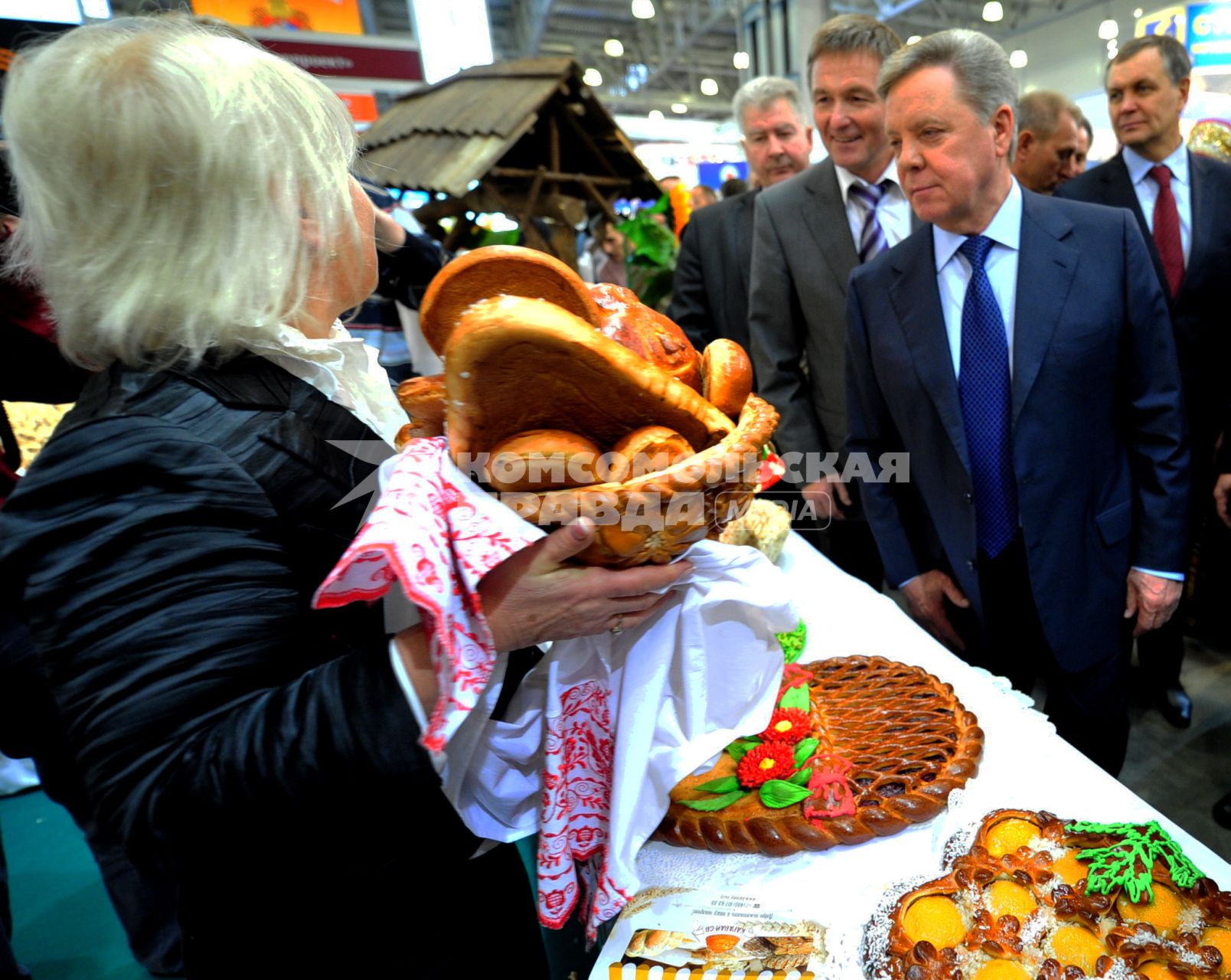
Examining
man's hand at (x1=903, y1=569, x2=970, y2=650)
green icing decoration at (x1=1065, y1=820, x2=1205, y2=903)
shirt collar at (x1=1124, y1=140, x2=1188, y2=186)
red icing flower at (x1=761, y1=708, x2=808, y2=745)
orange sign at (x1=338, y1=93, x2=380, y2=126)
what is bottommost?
man's hand at (x1=903, y1=569, x2=970, y2=650)

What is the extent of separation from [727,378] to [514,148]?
2.74 m

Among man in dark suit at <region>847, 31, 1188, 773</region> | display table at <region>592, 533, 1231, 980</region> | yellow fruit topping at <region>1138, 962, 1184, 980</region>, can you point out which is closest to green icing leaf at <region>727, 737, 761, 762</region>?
display table at <region>592, 533, 1231, 980</region>

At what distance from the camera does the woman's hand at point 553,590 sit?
686 mm

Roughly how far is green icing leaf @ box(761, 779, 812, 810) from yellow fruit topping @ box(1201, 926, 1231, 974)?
17.7 inches

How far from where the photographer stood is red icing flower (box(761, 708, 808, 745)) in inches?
44.3

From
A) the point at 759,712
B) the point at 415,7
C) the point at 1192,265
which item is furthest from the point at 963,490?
the point at 415,7

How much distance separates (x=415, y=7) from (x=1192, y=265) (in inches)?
230

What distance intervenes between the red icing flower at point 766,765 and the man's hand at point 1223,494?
180 cm

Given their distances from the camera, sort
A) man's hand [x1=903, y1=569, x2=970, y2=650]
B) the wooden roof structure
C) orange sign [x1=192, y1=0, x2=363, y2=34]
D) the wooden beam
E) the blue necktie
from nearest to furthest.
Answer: the blue necktie
man's hand [x1=903, y1=569, x2=970, y2=650]
the wooden roof structure
the wooden beam
orange sign [x1=192, y1=0, x2=363, y2=34]

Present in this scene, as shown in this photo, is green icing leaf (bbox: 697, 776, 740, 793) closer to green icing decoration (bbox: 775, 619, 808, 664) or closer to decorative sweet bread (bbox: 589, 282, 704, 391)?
green icing decoration (bbox: 775, 619, 808, 664)

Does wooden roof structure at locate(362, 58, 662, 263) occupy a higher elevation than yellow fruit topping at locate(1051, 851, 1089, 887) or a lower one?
higher

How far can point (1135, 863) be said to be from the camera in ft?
2.71

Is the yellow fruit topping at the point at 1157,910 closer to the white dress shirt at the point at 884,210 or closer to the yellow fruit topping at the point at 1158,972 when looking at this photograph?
the yellow fruit topping at the point at 1158,972

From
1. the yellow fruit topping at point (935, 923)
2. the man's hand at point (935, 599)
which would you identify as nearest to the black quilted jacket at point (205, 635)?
the yellow fruit topping at point (935, 923)
